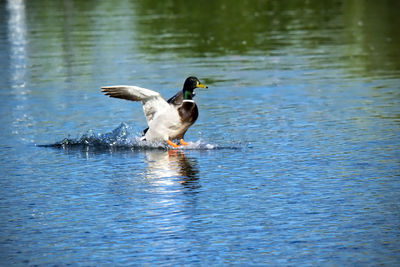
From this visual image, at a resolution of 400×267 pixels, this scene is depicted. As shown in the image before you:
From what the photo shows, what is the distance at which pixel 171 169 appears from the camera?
46.5ft

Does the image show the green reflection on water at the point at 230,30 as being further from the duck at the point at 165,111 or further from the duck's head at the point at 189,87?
the duck at the point at 165,111

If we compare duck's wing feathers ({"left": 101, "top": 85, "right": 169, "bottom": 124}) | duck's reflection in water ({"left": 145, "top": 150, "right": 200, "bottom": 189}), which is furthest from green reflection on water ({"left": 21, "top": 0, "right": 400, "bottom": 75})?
duck's reflection in water ({"left": 145, "top": 150, "right": 200, "bottom": 189})

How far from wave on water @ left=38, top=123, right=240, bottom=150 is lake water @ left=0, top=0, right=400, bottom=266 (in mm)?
31

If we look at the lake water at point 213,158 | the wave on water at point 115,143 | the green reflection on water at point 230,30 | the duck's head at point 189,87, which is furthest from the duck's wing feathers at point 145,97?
the green reflection on water at point 230,30

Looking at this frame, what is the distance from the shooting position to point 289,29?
37.6 meters

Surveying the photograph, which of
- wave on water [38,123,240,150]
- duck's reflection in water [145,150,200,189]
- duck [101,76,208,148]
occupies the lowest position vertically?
duck's reflection in water [145,150,200,189]

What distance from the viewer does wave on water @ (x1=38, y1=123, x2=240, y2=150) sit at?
16234mm

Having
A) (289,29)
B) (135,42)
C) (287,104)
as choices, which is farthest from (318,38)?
(287,104)

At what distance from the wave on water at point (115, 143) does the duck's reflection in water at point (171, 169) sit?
402 mm

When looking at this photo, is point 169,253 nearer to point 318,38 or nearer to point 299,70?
point 299,70

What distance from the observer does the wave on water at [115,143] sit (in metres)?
16.2

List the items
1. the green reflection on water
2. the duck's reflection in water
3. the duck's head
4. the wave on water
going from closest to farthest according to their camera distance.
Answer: the duck's reflection in water → the duck's head → the wave on water → the green reflection on water

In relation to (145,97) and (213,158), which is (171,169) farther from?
(145,97)

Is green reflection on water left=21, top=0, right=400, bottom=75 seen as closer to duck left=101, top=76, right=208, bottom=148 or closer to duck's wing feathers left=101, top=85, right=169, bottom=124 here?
duck left=101, top=76, right=208, bottom=148
